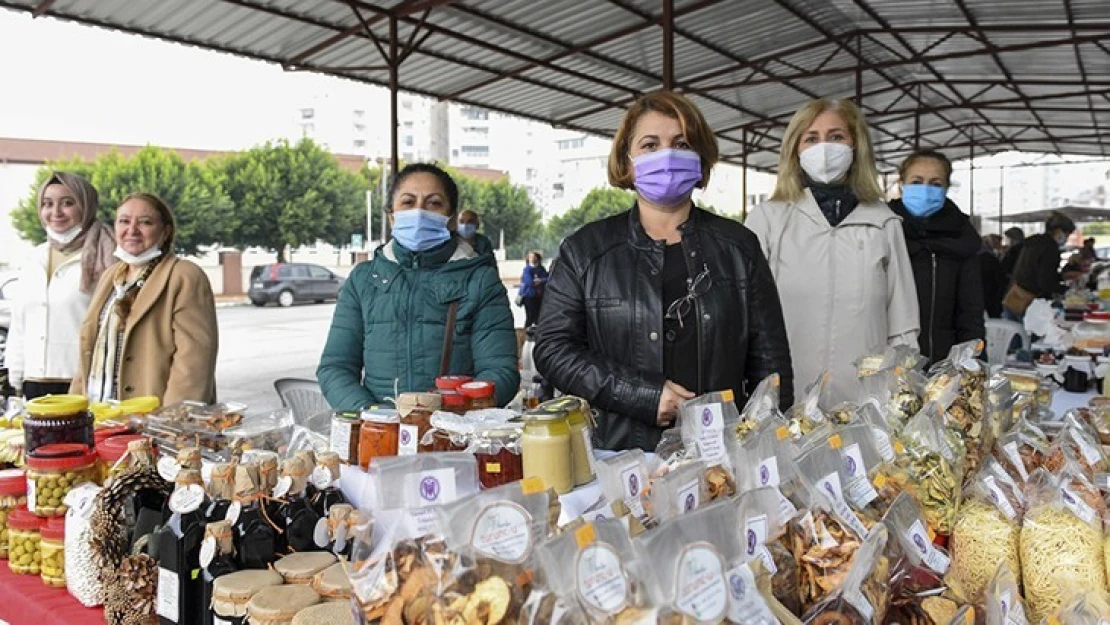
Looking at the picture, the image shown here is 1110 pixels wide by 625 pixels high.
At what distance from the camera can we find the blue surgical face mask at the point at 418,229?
249 centimetres

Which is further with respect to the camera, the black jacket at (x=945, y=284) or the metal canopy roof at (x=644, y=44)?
the metal canopy roof at (x=644, y=44)

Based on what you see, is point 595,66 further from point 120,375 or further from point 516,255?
point 516,255

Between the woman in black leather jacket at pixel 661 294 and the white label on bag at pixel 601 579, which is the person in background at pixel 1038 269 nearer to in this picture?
the woman in black leather jacket at pixel 661 294

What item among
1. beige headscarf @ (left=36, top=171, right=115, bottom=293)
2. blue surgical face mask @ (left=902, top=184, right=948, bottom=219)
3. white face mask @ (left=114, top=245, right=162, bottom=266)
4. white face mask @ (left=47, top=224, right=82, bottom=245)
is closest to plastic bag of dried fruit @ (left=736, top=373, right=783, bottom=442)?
blue surgical face mask @ (left=902, top=184, right=948, bottom=219)

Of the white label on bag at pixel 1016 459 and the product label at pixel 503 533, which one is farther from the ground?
the product label at pixel 503 533

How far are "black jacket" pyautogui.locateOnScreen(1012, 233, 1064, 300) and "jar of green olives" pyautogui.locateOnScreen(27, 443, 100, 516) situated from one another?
25.9ft

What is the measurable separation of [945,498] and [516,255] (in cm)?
3882

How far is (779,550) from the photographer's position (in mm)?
1100

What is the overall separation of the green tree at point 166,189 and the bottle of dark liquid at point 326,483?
86.7 ft

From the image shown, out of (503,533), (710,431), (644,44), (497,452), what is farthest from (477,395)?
(644,44)

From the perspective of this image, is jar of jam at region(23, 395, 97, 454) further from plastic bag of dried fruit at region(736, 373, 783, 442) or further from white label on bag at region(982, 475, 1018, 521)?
white label on bag at region(982, 475, 1018, 521)

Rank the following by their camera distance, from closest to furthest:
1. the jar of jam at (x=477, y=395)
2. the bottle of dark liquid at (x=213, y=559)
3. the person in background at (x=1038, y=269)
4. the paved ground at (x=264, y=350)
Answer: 1. the bottle of dark liquid at (x=213, y=559)
2. the jar of jam at (x=477, y=395)
3. the person in background at (x=1038, y=269)
4. the paved ground at (x=264, y=350)

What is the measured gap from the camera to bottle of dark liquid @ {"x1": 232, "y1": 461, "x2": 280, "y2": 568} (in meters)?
1.39

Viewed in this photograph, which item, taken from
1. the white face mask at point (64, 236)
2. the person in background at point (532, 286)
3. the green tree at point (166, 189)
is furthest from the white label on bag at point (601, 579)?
the green tree at point (166, 189)
